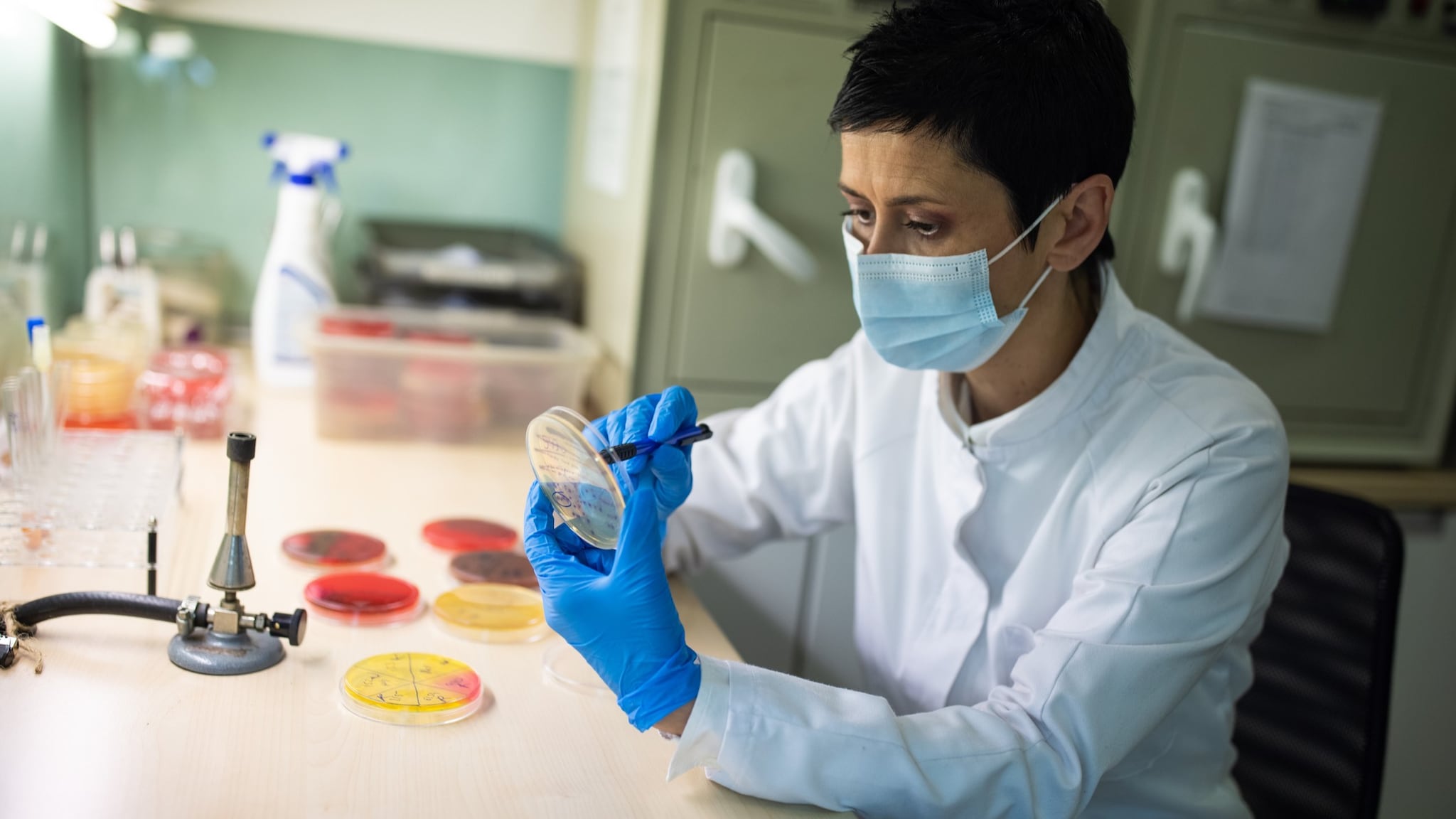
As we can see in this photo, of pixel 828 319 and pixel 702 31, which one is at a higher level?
pixel 702 31

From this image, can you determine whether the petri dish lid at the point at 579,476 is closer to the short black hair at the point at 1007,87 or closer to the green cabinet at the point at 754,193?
the short black hair at the point at 1007,87

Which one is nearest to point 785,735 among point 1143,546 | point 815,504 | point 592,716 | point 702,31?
point 592,716

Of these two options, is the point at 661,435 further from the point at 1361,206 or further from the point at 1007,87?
the point at 1361,206

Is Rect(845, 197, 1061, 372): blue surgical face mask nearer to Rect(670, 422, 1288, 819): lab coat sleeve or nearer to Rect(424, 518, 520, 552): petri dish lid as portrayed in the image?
Rect(670, 422, 1288, 819): lab coat sleeve

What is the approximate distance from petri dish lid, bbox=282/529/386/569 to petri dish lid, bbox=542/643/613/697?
0.27 metres

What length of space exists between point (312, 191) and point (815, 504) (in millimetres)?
1039

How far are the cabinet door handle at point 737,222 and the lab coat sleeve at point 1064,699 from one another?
75cm

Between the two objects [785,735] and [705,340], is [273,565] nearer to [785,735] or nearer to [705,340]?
[785,735]

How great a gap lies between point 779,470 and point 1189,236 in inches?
36.3

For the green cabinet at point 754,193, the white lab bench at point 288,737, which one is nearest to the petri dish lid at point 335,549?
the white lab bench at point 288,737

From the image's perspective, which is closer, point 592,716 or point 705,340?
point 592,716

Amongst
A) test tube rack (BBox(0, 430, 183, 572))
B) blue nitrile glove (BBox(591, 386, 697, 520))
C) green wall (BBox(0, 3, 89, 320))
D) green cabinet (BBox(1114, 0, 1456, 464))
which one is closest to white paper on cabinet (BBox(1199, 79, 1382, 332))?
green cabinet (BBox(1114, 0, 1456, 464))

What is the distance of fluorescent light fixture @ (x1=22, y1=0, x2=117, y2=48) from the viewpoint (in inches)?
54.4

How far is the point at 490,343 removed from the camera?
6.38 feet
